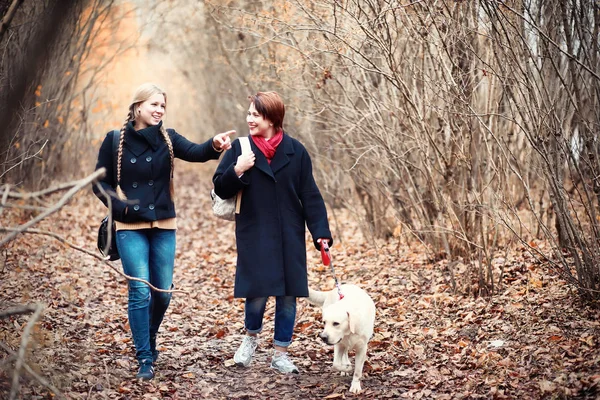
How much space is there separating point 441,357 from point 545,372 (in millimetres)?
952

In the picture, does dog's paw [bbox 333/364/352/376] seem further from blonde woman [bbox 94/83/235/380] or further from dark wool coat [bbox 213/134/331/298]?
blonde woman [bbox 94/83/235/380]

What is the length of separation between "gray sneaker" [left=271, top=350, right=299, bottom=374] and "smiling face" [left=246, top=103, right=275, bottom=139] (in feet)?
5.75

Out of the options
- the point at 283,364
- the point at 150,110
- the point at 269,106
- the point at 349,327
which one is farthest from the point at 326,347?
the point at 150,110

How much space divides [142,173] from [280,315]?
156 centimetres

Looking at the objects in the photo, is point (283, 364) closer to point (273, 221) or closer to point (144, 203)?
point (273, 221)

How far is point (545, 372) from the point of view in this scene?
4.36m

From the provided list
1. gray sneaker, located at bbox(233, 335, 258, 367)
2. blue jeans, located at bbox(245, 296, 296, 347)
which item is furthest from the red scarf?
gray sneaker, located at bbox(233, 335, 258, 367)

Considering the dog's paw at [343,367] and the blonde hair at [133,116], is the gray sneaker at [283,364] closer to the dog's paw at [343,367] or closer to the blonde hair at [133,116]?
the dog's paw at [343,367]

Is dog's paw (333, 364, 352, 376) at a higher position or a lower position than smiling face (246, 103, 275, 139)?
lower

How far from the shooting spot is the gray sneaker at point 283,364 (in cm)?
505

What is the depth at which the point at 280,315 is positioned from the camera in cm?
508

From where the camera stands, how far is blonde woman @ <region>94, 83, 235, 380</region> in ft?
15.5

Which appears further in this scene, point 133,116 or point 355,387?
point 133,116

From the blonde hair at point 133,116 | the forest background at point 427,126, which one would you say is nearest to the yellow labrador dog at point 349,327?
the forest background at point 427,126
